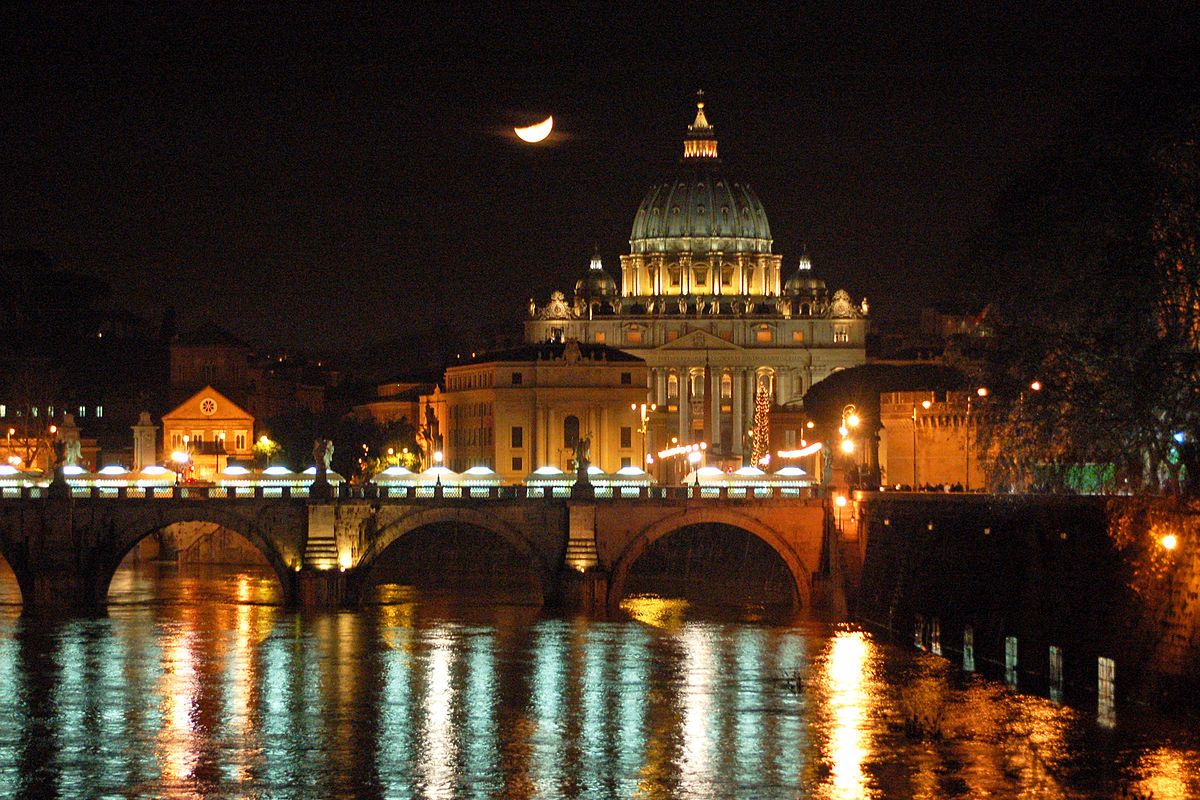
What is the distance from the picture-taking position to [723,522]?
286 ft

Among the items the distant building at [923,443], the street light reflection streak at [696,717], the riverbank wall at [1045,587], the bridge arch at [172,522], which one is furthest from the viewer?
the distant building at [923,443]

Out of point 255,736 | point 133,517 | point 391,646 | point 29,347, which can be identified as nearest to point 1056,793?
point 255,736

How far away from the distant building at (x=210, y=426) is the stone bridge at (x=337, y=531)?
272 feet

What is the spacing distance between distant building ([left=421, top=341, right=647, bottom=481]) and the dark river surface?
94030 mm

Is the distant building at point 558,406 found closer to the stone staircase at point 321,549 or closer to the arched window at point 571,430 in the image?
the arched window at point 571,430

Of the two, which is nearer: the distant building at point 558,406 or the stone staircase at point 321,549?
the stone staircase at point 321,549

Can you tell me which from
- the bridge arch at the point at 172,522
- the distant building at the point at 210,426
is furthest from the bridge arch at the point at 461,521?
the distant building at the point at 210,426

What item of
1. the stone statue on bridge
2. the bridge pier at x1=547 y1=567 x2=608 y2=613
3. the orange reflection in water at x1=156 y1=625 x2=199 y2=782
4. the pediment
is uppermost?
the pediment

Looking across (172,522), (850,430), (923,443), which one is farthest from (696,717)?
(923,443)

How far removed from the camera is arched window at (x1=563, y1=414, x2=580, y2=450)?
178125 millimetres

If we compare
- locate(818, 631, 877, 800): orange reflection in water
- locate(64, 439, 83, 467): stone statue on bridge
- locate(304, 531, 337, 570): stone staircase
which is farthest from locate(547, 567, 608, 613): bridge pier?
locate(64, 439, 83, 467): stone statue on bridge

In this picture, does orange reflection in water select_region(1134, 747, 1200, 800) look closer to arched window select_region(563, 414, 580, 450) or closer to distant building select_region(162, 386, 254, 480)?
distant building select_region(162, 386, 254, 480)

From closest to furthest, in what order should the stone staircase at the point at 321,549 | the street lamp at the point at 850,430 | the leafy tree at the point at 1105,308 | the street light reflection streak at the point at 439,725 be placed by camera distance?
the street light reflection streak at the point at 439,725 < the leafy tree at the point at 1105,308 < the stone staircase at the point at 321,549 < the street lamp at the point at 850,430

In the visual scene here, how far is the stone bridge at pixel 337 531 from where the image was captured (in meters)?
86.6
